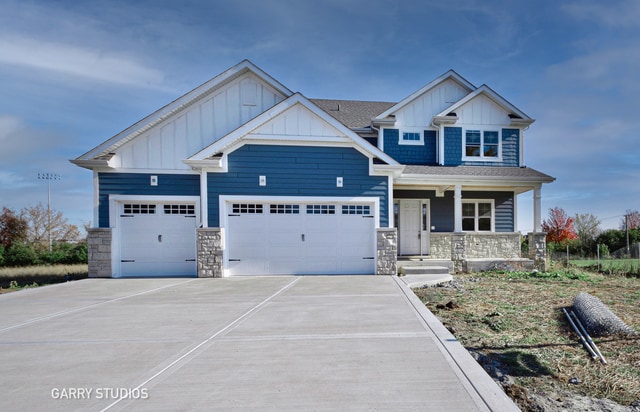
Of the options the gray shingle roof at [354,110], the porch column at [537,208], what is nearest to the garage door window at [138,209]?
the gray shingle roof at [354,110]

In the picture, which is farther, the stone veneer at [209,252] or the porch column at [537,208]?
the porch column at [537,208]

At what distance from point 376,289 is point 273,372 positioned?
5077 millimetres

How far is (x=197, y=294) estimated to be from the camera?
7.87 m

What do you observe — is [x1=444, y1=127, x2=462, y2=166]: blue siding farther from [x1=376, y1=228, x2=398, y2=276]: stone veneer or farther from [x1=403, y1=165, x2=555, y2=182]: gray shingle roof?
[x1=376, y1=228, x2=398, y2=276]: stone veneer

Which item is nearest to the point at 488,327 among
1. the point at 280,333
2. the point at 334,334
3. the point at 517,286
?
the point at 334,334

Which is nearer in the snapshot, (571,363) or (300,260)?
(571,363)

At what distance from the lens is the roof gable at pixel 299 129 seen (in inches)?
417

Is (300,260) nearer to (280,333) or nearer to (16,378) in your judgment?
(280,333)

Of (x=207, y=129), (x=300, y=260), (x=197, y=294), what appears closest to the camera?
(x=197, y=294)

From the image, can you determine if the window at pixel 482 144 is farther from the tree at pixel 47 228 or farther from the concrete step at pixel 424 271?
the tree at pixel 47 228

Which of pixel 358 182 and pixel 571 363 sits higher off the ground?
pixel 358 182

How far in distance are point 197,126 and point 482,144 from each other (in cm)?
1128

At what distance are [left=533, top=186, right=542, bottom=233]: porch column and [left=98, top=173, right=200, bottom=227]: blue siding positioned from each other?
41.0 ft

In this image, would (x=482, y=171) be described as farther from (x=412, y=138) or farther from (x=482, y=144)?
(x=412, y=138)
